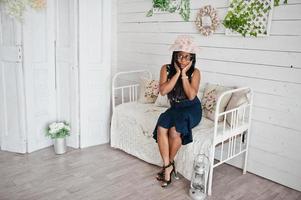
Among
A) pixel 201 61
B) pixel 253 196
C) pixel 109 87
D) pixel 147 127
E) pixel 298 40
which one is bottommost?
pixel 253 196

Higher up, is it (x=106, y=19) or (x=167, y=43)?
(x=106, y=19)

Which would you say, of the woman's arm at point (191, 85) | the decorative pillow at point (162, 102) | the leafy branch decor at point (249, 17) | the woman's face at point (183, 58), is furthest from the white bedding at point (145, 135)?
the leafy branch decor at point (249, 17)

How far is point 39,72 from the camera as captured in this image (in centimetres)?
307

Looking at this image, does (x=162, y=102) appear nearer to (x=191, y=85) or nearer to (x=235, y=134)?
(x=191, y=85)

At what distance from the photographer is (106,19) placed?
125 inches

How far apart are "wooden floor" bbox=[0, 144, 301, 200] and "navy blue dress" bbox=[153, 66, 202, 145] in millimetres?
454

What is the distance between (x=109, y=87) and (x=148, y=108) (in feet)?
1.89

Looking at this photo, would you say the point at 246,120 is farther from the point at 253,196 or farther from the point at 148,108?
the point at 148,108

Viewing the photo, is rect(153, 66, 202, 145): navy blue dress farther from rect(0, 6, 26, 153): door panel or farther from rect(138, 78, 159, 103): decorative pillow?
rect(0, 6, 26, 153): door panel

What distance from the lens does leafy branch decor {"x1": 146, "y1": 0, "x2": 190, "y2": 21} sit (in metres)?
3.09

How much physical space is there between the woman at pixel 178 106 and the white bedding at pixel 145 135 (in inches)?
3.1

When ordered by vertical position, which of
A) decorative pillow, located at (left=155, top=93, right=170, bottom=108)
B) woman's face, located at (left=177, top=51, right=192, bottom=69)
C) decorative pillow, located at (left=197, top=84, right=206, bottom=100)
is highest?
woman's face, located at (left=177, top=51, right=192, bottom=69)

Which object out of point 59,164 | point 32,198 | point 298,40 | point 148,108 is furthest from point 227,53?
point 32,198

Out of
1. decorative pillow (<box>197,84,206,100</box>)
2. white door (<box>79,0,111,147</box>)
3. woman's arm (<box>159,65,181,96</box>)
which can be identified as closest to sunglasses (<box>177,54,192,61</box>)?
woman's arm (<box>159,65,181,96</box>)
